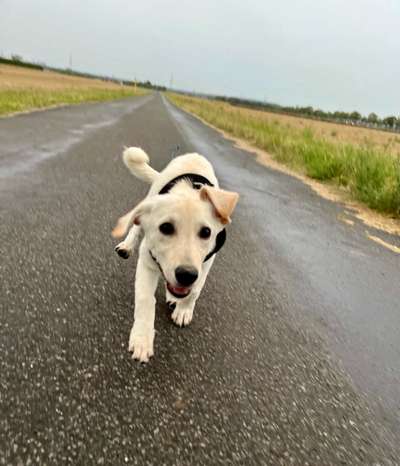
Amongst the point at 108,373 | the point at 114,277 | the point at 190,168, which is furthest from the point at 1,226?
the point at 108,373

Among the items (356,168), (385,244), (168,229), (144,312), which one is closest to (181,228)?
(168,229)

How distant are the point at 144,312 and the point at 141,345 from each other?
21 cm

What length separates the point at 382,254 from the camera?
570 centimetres

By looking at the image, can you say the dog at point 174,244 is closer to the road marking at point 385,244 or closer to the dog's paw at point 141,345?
the dog's paw at point 141,345

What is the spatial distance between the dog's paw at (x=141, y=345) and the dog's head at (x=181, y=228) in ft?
1.05

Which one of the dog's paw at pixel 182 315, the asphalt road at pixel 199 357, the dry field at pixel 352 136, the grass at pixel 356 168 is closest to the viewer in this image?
the asphalt road at pixel 199 357

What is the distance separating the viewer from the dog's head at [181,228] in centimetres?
234

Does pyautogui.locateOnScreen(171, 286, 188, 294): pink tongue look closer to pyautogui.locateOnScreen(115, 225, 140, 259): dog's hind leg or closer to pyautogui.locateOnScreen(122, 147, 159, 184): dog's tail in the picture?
pyautogui.locateOnScreen(115, 225, 140, 259): dog's hind leg

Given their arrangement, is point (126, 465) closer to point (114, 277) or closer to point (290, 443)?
point (290, 443)

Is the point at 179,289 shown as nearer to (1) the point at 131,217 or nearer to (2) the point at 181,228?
(2) the point at 181,228

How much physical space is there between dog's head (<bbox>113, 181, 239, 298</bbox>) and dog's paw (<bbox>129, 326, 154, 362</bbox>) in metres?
0.32

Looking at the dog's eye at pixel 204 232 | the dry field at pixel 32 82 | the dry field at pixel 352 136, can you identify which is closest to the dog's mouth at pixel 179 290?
the dog's eye at pixel 204 232

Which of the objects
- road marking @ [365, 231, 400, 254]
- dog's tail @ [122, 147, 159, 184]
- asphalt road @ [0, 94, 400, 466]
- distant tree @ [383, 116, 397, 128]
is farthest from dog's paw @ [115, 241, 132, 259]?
distant tree @ [383, 116, 397, 128]

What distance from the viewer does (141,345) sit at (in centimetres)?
245
